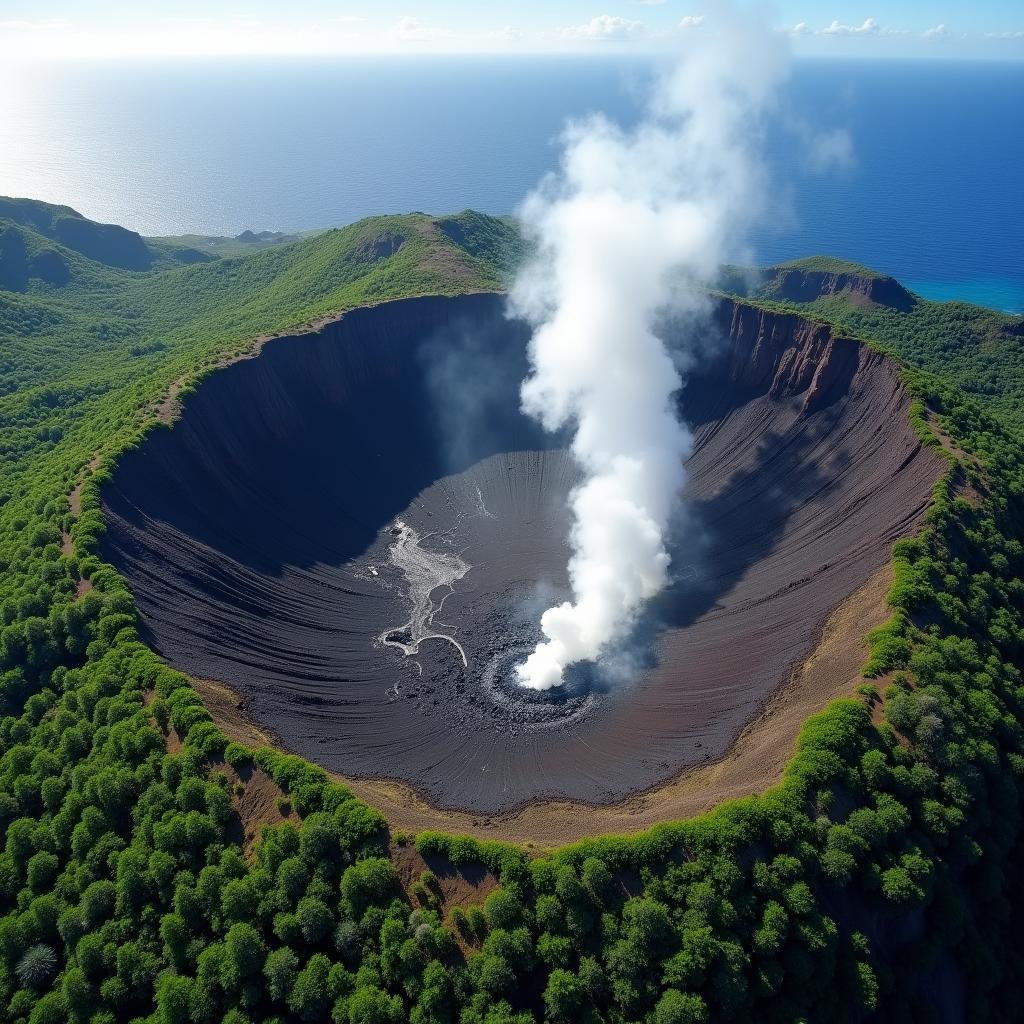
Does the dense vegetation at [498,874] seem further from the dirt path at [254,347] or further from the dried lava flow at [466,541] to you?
the dirt path at [254,347]

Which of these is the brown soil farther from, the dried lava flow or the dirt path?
the dirt path

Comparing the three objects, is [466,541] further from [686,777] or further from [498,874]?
[498,874]

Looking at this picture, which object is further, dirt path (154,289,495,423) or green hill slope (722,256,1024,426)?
green hill slope (722,256,1024,426)

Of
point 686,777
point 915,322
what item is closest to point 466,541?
point 686,777

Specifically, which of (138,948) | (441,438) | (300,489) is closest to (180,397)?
(300,489)

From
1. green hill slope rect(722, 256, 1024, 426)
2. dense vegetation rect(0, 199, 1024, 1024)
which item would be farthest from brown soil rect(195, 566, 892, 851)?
green hill slope rect(722, 256, 1024, 426)

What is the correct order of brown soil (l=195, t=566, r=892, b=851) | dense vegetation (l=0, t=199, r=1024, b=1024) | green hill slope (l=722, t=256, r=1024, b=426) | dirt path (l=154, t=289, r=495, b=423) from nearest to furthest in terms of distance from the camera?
dense vegetation (l=0, t=199, r=1024, b=1024) → brown soil (l=195, t=566, r=892, b=851) → dirt path (l=154, t=289, r=495, b=423) → green hill slope (l=722, t=256, r=1024, b=426)
